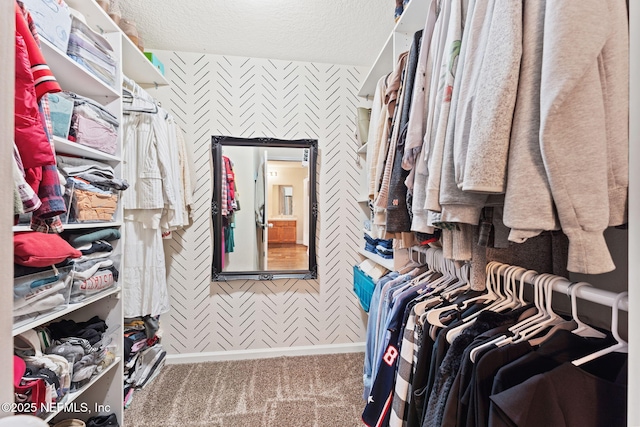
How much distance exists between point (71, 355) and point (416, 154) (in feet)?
5.20

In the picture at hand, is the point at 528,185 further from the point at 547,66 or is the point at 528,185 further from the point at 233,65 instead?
the point at 233,65

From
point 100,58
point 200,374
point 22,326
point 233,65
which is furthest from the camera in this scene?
point 233,65

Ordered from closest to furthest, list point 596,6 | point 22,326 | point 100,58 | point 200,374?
point 596,6 → point 22,326 → point 100,58 → point 200,374

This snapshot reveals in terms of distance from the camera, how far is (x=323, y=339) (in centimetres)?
230

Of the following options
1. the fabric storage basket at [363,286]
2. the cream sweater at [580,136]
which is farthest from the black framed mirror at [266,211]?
the cream sweater at [580,136]

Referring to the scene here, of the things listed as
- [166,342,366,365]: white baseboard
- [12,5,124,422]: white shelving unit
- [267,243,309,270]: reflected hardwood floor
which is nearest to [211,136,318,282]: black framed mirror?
[267,243,309,270]: reflected hardwood floor

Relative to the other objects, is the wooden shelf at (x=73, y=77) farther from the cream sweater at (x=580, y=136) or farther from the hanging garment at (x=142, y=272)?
the cream sweater at (x=580, y=136)

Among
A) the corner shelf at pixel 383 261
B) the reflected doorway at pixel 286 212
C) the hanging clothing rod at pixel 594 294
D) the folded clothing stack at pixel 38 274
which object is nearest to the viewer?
the hanging clothing rod at pixel 594 294

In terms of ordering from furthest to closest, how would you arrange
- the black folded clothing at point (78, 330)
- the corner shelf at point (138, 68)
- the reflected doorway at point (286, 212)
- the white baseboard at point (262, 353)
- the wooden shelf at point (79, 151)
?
the reflected doorway at point (286, 212) → the white baseboard at point (262, 353) → the corner shelf at point (138, 68) → the black folded clothing at point (78, 330) → the wooden shelf at point (79, 151)

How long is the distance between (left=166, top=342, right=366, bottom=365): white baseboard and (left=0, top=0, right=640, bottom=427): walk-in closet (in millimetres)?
15

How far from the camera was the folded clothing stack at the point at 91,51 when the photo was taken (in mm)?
1209

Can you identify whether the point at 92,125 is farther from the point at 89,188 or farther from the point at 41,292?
the point at 41,292

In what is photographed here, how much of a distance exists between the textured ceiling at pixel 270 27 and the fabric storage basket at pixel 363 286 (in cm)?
165

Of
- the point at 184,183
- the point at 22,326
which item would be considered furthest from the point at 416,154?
the point at 184,183
